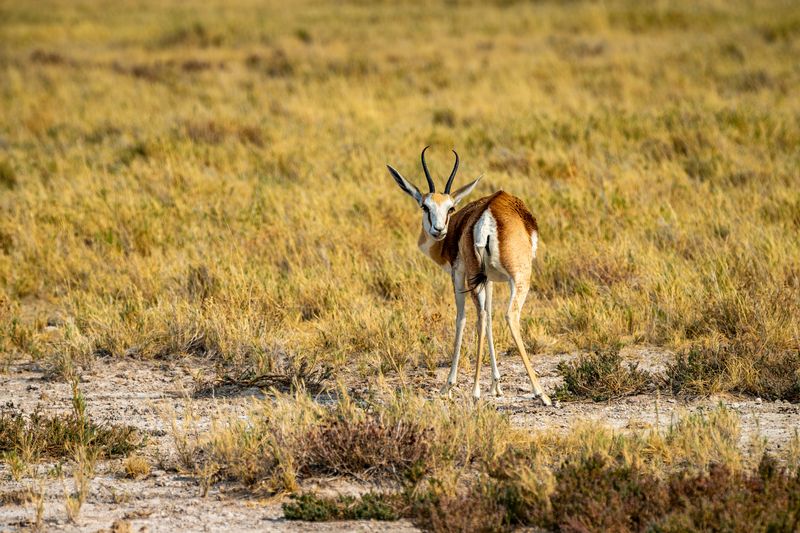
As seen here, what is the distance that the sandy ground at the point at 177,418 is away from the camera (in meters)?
5.12

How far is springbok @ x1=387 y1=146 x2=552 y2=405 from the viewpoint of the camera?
6633 millimetres

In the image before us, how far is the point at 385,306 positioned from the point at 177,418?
8.82ft

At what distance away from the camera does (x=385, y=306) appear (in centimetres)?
899

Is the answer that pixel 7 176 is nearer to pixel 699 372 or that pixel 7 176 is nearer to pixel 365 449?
pixel 365 449

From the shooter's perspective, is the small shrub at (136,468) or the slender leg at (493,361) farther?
the slender leg at (493,361)

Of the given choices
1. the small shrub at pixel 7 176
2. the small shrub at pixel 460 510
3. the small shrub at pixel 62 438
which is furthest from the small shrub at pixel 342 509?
the small shrub at pixel 7 176

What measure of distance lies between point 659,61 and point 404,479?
59.7 ft

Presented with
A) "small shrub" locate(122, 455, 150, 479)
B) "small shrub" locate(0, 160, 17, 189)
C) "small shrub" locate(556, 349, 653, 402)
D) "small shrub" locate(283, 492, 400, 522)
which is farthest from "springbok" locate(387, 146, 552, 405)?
"small shrub" locate(0, 160, 17, 189)

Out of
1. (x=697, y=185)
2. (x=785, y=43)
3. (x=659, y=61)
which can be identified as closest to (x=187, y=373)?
(x=697, y=185)

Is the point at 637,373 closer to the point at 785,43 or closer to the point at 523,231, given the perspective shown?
the point at 523,231

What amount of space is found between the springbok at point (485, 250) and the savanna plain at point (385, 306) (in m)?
0.44

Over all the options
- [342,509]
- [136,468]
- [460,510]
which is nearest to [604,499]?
[460,510]

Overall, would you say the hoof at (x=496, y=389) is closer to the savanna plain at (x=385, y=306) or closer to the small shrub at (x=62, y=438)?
the savanna plain at (x=385, y=306)

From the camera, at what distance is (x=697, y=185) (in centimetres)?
1215
